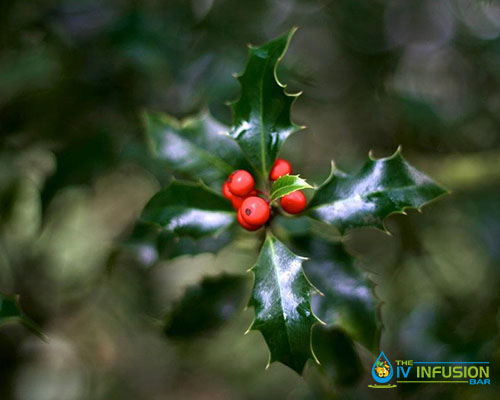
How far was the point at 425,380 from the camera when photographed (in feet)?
4.49

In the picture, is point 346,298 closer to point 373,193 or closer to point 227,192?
point 373,193

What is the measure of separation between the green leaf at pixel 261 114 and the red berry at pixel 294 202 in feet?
0.26

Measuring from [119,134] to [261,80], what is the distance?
813 millimetres

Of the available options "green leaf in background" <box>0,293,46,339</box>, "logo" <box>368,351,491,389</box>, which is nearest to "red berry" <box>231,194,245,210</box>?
"green leaf in background" <box>0,293,46,339</box>

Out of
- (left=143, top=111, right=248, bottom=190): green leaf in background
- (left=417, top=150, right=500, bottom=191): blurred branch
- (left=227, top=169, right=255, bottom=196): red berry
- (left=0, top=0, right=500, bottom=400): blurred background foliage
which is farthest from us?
(left=417, top=150, right=500, bottom=191): blurred branch

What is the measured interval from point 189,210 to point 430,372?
0.93 metres

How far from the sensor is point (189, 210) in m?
1.00

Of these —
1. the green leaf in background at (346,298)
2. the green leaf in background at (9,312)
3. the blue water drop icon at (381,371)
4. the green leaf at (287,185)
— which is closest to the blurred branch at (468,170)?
the blue water drop icon at (381,371)

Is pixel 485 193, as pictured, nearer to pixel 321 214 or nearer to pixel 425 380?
pixel 425 380

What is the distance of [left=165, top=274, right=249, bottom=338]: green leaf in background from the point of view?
121 centimetres

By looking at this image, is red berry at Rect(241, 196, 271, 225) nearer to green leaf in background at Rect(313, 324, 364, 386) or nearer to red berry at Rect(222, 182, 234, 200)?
red berry at Rect(222, 182, 234, 200)

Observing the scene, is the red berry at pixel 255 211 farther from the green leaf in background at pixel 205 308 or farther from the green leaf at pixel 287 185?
the green leaf in background at pixel 205 308

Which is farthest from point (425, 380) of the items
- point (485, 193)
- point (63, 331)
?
point (63, 331)

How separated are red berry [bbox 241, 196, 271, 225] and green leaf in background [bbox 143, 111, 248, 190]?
0.64ft
